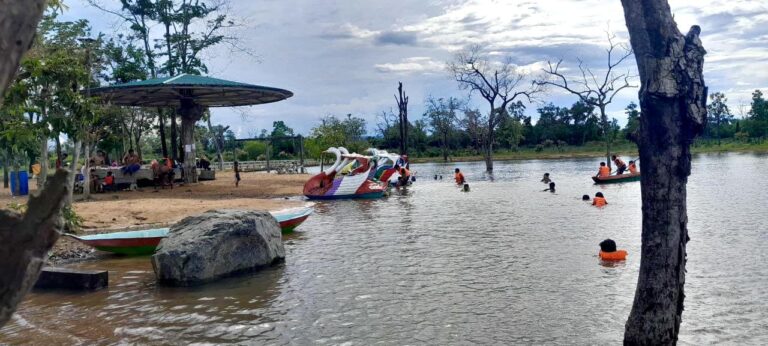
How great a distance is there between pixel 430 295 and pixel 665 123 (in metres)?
5.05

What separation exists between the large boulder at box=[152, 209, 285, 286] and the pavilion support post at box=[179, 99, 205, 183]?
1785cm

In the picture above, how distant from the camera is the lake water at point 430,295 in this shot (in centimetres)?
735

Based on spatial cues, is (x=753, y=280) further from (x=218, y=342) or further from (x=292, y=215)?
(x=292, y=215)

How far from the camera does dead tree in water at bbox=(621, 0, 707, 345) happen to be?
4785 millimetres

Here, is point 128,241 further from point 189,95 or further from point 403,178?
point 403,178

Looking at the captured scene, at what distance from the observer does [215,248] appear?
1035cm

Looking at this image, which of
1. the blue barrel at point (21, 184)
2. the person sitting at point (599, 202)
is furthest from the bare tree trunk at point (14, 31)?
the blue barrel at point (21, 184)

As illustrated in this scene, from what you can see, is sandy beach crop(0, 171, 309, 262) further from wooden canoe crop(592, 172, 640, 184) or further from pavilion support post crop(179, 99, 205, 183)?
wooden canoe crop(592, 172, 640, 184)

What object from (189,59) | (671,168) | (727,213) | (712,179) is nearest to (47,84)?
(671,168)

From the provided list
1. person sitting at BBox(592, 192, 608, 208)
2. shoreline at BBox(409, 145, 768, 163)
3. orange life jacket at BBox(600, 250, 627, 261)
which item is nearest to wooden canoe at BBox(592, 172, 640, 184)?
person sitting at BBox(592, 192, 608, 208)

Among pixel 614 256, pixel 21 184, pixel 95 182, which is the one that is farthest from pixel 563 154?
pixel 614 256

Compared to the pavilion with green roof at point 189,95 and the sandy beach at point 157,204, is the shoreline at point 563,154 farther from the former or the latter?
the sandy beach at point 157,204

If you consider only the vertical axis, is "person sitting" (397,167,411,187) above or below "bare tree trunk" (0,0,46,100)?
below

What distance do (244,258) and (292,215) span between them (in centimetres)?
444
